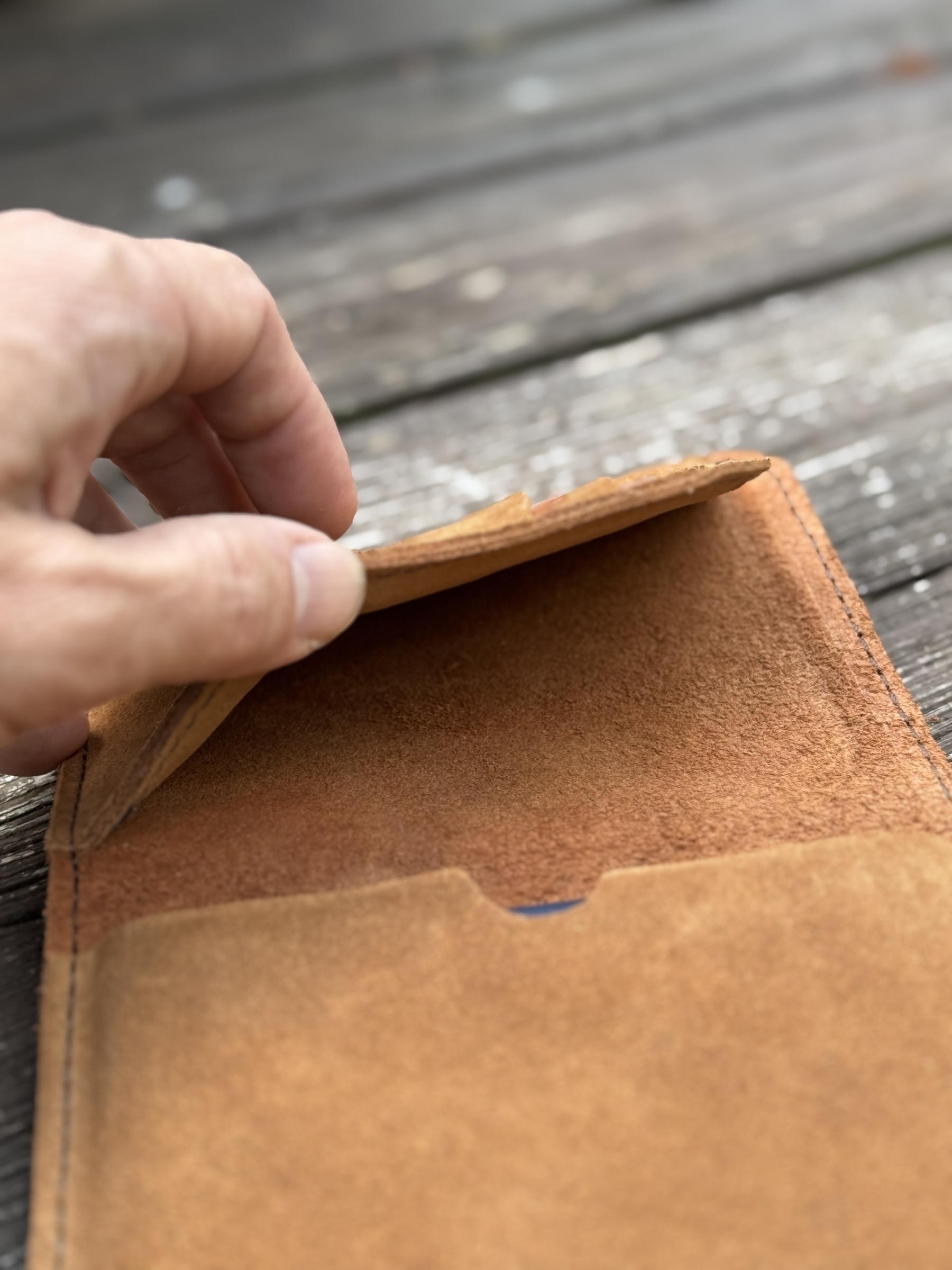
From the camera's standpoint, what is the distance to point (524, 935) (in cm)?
61

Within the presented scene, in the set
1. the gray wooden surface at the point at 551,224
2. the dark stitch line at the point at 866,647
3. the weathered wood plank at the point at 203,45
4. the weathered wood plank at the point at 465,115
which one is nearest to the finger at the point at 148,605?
the gray wooden surface at the point at 551,224

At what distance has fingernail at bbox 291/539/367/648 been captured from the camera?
0.62 metres

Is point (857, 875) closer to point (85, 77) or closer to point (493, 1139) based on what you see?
point (493, 1139)

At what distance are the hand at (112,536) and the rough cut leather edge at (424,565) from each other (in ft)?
0.09

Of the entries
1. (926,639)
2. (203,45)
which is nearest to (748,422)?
(926,639)

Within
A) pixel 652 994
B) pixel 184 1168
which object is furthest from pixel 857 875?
pixel 184 1168

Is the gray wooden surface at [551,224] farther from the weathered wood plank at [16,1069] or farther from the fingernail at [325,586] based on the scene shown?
the fingernail at [325,586]

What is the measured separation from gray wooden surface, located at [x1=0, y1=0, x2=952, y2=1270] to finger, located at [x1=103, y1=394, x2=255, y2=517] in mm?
208

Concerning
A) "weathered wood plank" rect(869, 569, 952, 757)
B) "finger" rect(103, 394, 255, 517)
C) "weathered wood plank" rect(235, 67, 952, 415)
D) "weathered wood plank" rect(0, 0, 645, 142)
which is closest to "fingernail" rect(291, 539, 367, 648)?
"finger" rect(103, 394, 255, 517)

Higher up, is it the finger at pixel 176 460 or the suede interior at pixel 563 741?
the finger at pixel 176 460

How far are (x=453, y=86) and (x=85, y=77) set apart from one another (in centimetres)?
82

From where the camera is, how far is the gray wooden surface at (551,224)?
3.67ft

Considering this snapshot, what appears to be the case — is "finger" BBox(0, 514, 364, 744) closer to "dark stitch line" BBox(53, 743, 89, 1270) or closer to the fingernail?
the fingernail

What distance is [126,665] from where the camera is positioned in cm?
56
